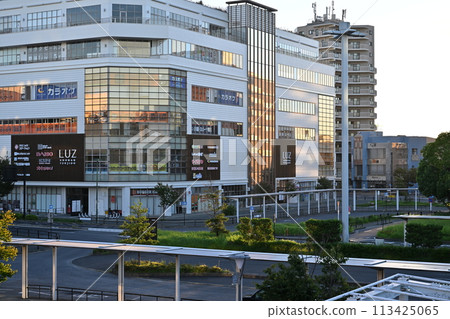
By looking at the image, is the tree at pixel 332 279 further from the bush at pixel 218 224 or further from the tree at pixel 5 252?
the bush at pixel 218 224

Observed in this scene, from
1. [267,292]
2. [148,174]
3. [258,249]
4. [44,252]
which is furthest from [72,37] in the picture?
[267,292]

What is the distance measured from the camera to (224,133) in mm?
81625

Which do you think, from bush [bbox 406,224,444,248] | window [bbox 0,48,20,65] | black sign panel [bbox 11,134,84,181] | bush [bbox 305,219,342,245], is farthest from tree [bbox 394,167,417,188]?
bush [bbox 406,224,444,248]

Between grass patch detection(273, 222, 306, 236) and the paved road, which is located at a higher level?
grass patch detection(273, 222, 306, 236)

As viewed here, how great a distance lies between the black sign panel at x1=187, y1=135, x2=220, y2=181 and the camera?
76.4 metres

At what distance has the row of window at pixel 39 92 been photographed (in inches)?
2940

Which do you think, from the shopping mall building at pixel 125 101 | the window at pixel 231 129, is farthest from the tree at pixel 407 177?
the window at pixel 231 129

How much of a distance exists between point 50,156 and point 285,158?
36897 mm

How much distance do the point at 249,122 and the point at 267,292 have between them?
227 ft

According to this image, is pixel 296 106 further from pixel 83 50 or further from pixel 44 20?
pixel 44 20

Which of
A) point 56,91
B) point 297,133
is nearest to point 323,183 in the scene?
point 297,133

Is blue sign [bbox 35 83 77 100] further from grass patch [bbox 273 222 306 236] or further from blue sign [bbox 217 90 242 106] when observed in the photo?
grass patch [bbox 273 222 306 236]

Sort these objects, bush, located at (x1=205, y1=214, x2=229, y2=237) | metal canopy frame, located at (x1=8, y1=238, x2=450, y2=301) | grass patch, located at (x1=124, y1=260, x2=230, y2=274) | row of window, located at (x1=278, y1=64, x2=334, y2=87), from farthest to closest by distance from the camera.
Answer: row of window, located at (x1=278, y1=64, x2=334, y2=87)
bush, located at (x1=205, y1=214, x2=229, y2=237)
grass patch, located at (x1=124, y1=260, x2=230, y2=274)
metal canopy frame, located at (x1=8, y1=238, x2=450, y2=301)

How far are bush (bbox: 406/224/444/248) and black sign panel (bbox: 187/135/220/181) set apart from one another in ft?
138
